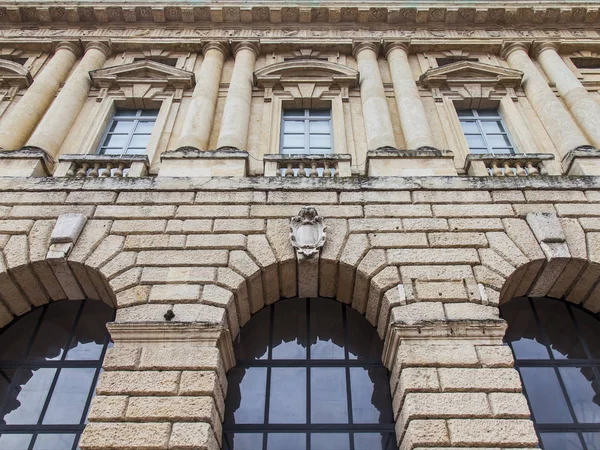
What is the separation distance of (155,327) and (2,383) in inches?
102

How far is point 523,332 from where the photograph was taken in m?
6.75

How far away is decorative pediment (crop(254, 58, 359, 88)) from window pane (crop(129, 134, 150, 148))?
9.04 ft

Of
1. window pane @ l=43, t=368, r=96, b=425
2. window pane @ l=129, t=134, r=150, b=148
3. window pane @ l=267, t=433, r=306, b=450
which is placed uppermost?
window pane @ l=129, t=134, r=150, b=148

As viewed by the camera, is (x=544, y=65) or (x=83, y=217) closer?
(x=83, y=217)

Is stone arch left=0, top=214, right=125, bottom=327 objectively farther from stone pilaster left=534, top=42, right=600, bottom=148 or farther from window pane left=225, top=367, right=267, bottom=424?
stone pilaster left=534, top=42, right=600, bottom=148

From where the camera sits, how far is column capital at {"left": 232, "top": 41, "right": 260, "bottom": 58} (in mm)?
11344

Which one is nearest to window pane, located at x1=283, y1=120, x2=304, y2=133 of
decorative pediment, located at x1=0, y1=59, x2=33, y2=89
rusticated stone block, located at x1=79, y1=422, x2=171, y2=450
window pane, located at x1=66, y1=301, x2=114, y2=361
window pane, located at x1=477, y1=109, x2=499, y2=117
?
window pane, located at x1=477, y1=109, x2=499, y2=117

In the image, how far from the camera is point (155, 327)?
5.46 metres

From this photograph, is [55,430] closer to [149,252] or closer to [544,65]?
[149,252]

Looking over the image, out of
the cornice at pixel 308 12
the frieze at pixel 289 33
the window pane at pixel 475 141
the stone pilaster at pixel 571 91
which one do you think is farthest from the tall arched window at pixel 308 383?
the cornice at pixel 308 12

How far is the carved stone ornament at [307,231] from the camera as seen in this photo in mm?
6199

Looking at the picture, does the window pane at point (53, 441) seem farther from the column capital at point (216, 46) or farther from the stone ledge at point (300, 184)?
the column capital at point (216, 46)

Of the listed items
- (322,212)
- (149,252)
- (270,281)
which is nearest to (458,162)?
(322,212)

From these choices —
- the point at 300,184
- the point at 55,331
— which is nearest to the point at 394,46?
the point at 300,184
